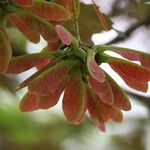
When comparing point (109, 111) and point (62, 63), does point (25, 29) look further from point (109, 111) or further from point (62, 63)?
point (109, 111)

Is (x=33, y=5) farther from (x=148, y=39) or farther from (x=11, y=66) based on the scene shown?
(x=148, y=39)

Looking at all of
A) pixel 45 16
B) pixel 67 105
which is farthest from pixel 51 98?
pixel 45 16

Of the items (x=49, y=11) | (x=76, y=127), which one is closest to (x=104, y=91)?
(x=49, y=11)

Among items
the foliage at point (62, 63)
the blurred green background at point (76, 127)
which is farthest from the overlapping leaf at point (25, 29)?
the blurred green background at point (76, 127)

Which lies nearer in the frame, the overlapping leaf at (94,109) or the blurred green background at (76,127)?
the overlapping leaf at (94,109)

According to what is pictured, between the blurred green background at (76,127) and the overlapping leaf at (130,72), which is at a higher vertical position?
the overlapping leaf at (130,72)

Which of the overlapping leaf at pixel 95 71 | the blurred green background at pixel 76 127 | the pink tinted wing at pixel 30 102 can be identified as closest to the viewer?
the overlapping leaf at pixel 95 71

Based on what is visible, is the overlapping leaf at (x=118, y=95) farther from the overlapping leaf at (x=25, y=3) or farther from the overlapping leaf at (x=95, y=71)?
the overlapping leaf at (x=25, y=3)

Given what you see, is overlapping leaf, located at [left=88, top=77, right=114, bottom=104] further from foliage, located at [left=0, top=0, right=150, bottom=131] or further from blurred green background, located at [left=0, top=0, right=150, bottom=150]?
blurred green background, located at [left=0, top=0, right=150, bottom=150]
